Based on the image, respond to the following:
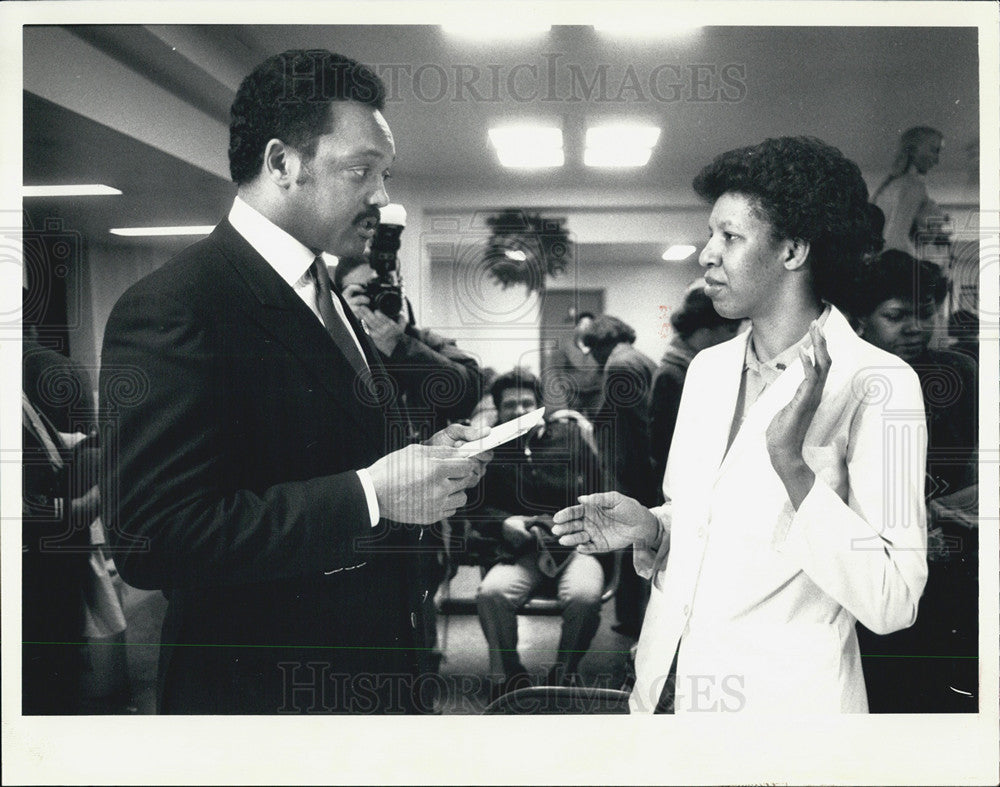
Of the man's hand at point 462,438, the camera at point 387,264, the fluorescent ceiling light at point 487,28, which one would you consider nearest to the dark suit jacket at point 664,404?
the man's hand at point 462,438

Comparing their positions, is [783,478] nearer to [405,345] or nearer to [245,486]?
[405,345]

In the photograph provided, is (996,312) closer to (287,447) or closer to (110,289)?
(287,447)

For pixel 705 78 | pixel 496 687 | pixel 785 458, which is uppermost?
pixel 705 78

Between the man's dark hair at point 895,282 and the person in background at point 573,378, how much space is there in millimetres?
814

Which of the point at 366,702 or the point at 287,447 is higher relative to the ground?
the point at 287,447

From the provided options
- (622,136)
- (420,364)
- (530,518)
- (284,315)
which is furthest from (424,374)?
(622,136)

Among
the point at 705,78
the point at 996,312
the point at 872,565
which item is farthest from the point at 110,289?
the point at 996,312

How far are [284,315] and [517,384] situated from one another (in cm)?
75

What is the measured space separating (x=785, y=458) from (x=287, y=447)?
1473 mm

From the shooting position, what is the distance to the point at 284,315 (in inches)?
109

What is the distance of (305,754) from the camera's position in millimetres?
3029

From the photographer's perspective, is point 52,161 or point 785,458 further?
point 52,161

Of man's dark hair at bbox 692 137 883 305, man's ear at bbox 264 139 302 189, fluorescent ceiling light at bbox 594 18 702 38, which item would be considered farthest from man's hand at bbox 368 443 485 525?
fluorescent ceiling light at bbox 594 18 702 38

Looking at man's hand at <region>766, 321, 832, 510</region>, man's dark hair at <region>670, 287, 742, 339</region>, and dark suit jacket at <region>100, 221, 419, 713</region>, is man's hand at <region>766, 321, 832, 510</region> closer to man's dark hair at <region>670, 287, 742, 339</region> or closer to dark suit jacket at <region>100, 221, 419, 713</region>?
man's dark hair at <region>670, 287, 742, 339</region>
